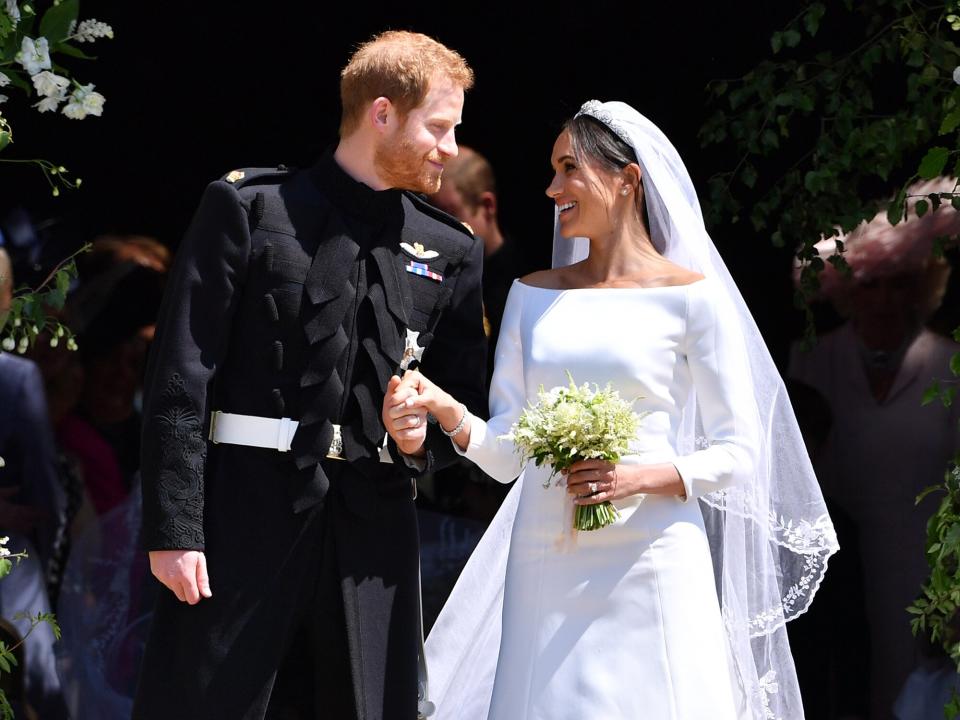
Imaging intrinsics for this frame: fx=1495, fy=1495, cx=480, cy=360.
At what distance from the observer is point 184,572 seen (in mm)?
3277

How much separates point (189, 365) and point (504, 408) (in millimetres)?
832

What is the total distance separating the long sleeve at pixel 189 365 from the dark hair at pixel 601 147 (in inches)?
34.1

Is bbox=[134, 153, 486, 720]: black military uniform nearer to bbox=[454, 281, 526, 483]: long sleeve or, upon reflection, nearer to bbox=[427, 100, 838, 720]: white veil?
bbox=[454, 281, 526, 483]: long sleeve

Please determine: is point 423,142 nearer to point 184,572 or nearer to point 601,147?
point 601,147

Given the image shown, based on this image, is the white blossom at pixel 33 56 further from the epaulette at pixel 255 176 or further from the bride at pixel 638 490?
the bride at pixel 638 490

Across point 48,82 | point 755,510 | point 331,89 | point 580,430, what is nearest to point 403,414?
point 580,430

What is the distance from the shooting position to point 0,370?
5176 mm

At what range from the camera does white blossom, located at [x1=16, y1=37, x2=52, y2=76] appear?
3.35 m

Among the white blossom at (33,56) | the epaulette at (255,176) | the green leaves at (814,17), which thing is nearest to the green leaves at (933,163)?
the green leaves at (814,17)

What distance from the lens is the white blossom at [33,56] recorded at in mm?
3352

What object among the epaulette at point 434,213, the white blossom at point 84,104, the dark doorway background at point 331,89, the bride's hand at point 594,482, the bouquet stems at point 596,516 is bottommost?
the bouquet stems at point 596,516

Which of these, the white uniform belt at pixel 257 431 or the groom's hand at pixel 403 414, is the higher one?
the groom's hand at pixel 403 414

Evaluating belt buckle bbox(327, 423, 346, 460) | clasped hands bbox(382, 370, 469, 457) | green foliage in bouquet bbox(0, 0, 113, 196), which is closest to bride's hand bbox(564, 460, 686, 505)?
clasped hands bbox(382, 370, 469, 457)

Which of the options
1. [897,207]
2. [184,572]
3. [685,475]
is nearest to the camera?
[184,572]
